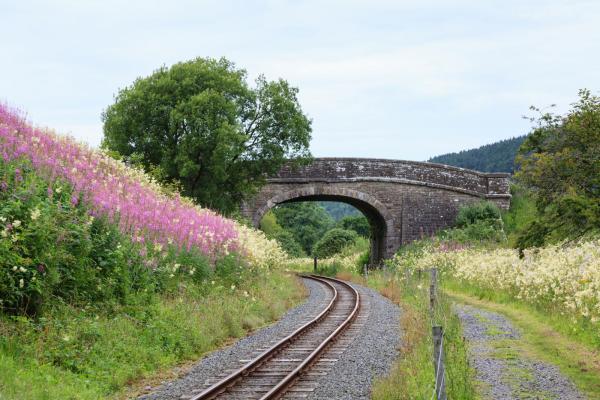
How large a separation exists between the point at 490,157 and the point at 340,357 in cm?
12301

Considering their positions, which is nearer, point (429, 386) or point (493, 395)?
point (429, 386)

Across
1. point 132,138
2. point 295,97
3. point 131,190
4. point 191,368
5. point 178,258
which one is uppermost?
point 295,97

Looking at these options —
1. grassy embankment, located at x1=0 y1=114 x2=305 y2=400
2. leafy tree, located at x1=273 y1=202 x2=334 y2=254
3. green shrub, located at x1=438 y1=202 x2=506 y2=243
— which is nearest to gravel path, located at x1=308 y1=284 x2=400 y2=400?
grassy embankment, located at x1=0 y1=114 x2=305 y2=400

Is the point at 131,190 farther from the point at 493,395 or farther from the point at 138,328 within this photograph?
the point at 493,395

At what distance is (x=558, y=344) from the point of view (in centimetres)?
1194

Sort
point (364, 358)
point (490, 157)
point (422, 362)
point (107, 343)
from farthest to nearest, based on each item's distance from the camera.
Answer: point (490, 157) < point (364, 358) < point (107, 343) < point (422, 362)

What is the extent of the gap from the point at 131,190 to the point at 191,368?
304 inches

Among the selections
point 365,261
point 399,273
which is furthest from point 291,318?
point 365,261

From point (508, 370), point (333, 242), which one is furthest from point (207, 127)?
point (333, 242)

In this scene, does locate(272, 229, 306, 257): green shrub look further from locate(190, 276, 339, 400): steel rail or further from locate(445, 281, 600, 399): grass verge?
locate(190, 276, 339, 400): steel rail

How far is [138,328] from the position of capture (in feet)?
35.8

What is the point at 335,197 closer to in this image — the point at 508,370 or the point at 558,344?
the point at 558,344

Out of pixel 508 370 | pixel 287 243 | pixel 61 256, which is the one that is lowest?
pixel 508 370

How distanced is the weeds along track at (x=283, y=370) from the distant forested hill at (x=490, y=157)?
104254 millimetres
